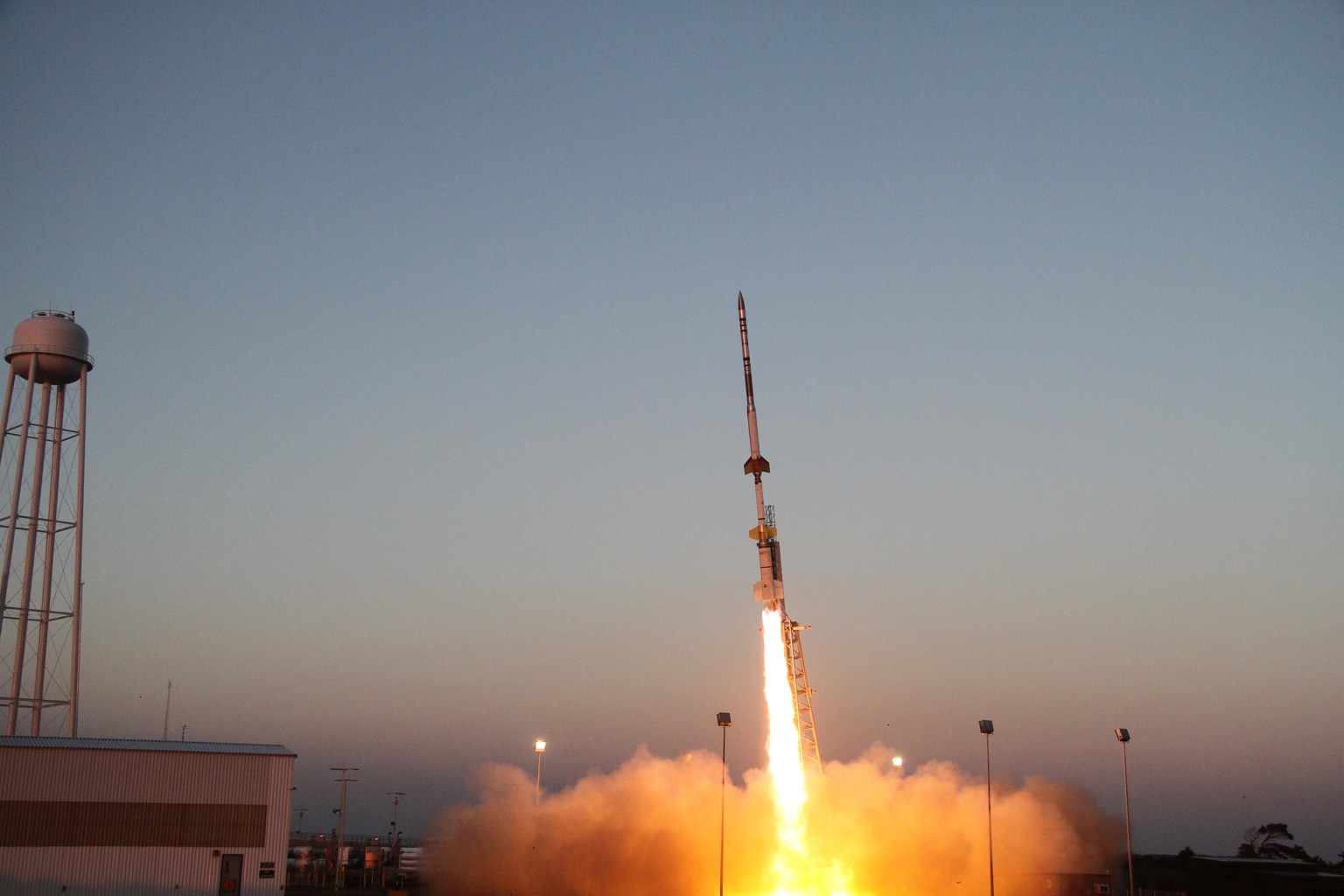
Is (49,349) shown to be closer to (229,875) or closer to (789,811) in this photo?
(229,875)

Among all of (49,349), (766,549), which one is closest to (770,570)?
(766,549)

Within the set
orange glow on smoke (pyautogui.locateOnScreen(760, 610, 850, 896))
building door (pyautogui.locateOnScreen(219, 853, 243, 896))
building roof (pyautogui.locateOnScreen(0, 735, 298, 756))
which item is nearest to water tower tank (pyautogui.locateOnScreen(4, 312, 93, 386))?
building roof (pyautogui.locateOnScreen(0, 735, 298, 756))

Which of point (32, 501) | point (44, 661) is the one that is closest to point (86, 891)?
point (44, 661)

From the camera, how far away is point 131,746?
4509 centimetres

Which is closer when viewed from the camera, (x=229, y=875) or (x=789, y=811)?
(x=229, y=875)

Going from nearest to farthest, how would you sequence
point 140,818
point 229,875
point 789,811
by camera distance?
point 140,818, point 229,875, point 789,811

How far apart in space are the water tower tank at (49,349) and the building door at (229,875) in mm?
24776

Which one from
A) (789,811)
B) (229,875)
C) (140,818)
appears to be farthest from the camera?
(789,811)

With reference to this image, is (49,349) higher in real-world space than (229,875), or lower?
higher

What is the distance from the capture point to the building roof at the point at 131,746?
43.3 metres

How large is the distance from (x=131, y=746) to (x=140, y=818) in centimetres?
286

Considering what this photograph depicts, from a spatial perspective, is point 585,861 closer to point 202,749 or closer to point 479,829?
point 479,829

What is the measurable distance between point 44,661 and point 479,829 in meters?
20.4

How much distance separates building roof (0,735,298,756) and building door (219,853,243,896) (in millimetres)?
3782
